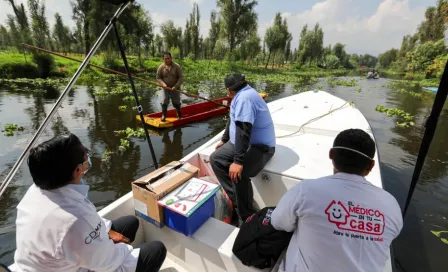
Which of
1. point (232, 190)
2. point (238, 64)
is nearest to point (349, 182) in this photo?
point (232, 190)

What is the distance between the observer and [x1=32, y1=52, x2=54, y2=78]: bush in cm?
1808

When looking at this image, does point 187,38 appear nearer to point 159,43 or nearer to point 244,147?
point 159,43

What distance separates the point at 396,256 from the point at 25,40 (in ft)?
105

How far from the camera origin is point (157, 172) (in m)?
2.45

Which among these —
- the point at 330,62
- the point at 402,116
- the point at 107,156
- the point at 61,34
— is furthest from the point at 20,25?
the point at 330,62

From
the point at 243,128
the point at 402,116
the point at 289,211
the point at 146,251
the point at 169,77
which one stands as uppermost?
the point at 169,77

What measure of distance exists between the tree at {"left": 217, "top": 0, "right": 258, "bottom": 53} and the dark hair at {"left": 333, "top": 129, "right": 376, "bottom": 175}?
1462 inches

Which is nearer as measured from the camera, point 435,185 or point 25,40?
point 435,185

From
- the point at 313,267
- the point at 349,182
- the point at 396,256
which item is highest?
the point at 349,182

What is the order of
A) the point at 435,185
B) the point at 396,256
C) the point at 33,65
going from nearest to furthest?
the point at 396,256 → the point at 435,185 → the point at 33,65

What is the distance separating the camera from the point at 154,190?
2.15m

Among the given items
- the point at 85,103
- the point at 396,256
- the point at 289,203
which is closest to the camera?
the point at 289,203

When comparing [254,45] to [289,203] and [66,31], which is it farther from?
[289,203]

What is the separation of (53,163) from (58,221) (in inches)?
12.8
